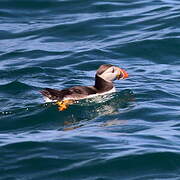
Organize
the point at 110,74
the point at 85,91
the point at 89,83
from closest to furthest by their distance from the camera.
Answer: the point at 85,91
the point at 110,74
the point at 89,83

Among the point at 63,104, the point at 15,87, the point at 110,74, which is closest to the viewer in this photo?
the point at 63,104

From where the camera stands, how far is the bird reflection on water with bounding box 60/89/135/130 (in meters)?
12.9

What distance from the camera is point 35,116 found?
13.2 metres

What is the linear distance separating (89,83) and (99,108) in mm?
2381

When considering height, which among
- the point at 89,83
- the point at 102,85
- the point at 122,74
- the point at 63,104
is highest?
A: the point at 122,74

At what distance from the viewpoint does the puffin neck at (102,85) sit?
14.5 meters

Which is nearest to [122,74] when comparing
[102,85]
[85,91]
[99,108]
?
[102,85]

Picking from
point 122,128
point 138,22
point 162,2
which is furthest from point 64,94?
point 162,2

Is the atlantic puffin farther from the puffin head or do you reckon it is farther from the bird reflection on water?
the bird reflection on water

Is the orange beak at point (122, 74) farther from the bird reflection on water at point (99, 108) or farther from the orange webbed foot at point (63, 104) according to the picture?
the orange webbed foot at point (63, 104)

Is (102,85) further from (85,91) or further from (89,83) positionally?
(89,83)

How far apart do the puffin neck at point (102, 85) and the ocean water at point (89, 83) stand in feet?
0.72

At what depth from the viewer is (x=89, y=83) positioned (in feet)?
52.9

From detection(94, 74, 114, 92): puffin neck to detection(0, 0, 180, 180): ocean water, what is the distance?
220 millimetres
